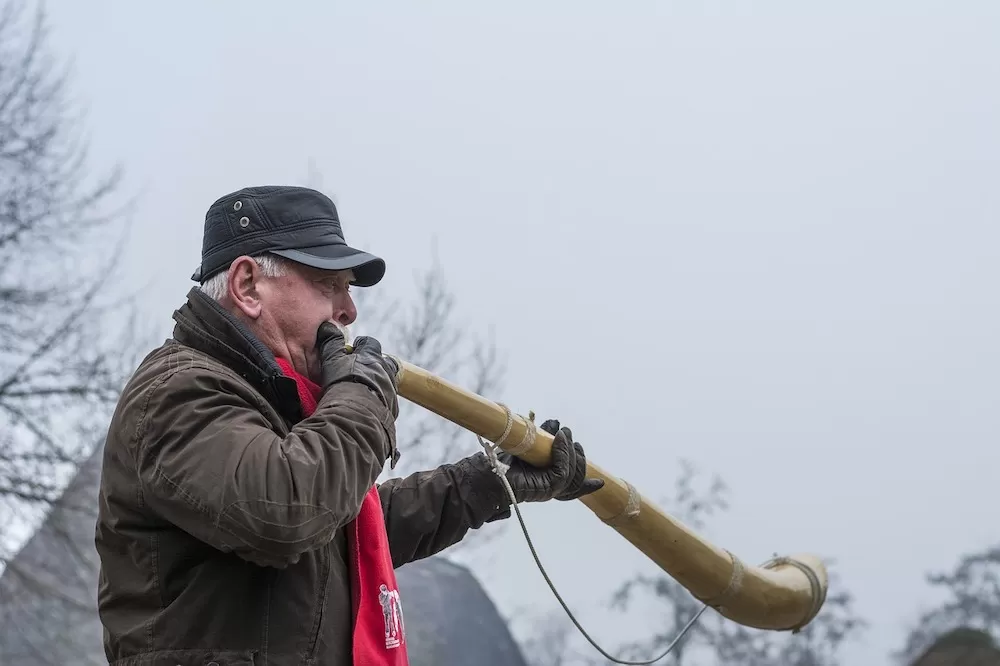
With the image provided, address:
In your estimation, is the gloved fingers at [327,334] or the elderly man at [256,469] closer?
the elderly man at [256,469]

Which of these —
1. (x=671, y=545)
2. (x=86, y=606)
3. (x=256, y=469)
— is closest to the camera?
(x=256, y=469)

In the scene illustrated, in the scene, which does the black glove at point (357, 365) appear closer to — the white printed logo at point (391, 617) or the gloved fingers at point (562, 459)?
the white printed logo at point (391, 617)

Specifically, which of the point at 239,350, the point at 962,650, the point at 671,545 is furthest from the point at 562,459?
the point at 962,650

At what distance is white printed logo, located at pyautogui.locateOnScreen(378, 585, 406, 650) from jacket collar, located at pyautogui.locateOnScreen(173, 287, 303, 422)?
347mm

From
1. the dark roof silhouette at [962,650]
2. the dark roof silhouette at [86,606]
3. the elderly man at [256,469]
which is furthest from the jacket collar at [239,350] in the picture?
the dark roof silhouette at [86,606]

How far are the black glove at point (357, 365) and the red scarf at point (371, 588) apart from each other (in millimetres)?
67

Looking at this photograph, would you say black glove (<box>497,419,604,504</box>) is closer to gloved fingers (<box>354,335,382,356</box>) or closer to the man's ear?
gloved fingers (<box>354,335,382,356</box>)

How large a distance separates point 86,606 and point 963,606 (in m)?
5.77

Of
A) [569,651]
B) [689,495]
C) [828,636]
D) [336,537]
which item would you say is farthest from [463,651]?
[336,537]

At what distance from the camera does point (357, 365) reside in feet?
6.07

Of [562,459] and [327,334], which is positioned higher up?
[562,459]

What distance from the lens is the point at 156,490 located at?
1605mm

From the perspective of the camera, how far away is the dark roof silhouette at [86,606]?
24.4ft

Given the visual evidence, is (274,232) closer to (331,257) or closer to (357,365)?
(331,257)
